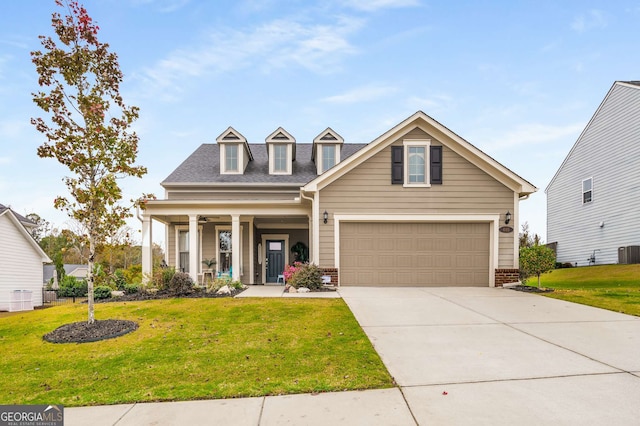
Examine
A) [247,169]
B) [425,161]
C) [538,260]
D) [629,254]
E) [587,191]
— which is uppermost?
[247,169]

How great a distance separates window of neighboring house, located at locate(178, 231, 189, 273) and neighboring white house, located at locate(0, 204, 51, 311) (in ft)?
25.6

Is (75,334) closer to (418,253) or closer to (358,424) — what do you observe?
(358,424)

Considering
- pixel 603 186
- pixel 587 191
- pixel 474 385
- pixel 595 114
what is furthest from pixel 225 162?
pixel 595 114

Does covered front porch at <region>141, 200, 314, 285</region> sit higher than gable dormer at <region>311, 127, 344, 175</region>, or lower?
lower

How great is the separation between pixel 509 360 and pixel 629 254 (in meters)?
16.1

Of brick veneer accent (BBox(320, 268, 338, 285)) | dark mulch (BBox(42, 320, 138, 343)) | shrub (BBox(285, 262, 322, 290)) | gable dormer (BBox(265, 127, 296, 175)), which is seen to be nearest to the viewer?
dark mulch (BBox(42, 320, 138, 343))

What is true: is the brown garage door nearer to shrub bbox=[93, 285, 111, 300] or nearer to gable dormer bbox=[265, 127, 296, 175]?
gable dormer bbox=[265, 127, 296, 175]

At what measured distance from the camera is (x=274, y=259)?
1574cm

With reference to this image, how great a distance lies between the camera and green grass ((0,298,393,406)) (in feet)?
12.6

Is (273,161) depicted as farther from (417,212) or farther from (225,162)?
(417,212)

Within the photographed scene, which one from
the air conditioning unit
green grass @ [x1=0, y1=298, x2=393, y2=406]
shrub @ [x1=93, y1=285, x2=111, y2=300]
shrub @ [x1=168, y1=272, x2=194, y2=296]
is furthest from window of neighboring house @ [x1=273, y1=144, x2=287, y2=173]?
the air conditioning unit

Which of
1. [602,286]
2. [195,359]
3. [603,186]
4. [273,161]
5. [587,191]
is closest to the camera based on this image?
[195,359]

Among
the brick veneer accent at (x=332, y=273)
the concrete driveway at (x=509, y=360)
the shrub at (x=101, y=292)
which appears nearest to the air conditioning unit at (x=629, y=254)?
the concrete driveway at (x=509, y=360)

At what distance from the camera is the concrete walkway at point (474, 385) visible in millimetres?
3164
